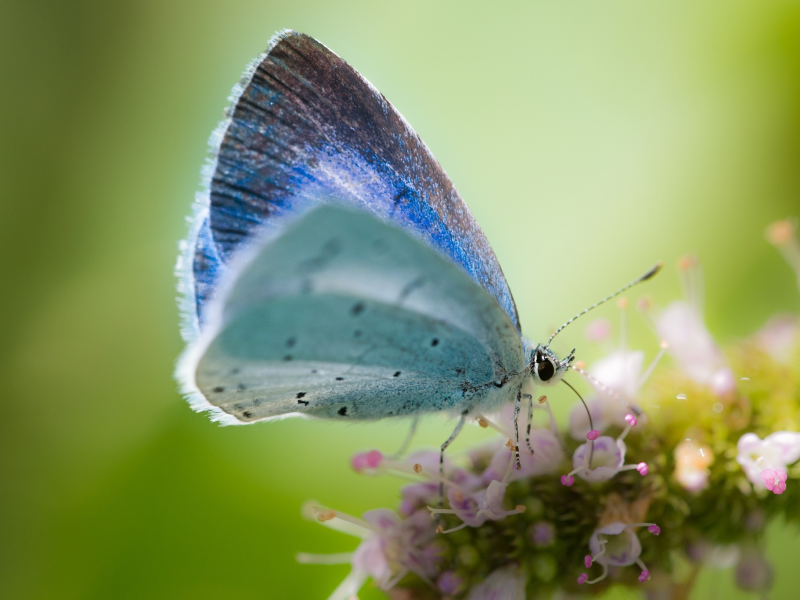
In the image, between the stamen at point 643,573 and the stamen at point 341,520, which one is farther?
the stamen at point 341,520

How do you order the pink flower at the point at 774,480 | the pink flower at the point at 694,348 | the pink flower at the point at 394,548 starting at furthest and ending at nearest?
the pink flower at the point at 694,348
the pink flower at the point at 394,548
the pink flower at the point at 774,480

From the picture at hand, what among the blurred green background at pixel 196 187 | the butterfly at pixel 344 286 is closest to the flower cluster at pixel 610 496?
the butterfly at pixel 344 286

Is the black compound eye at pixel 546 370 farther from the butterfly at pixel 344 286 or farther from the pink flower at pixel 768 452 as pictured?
the pink flower at pixel 768 452

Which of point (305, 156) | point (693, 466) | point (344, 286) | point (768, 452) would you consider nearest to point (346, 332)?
point (344, 286)

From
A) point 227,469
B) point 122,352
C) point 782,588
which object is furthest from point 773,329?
point 122,352

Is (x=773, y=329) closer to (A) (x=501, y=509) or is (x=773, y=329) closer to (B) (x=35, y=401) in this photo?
(A) (x=501, y=509)

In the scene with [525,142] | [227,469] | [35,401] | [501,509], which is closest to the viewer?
[501,509]

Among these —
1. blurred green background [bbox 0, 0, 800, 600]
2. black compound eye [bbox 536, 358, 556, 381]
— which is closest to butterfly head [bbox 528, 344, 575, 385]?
black compound eye [bbox 536, 358, 556, 381]
